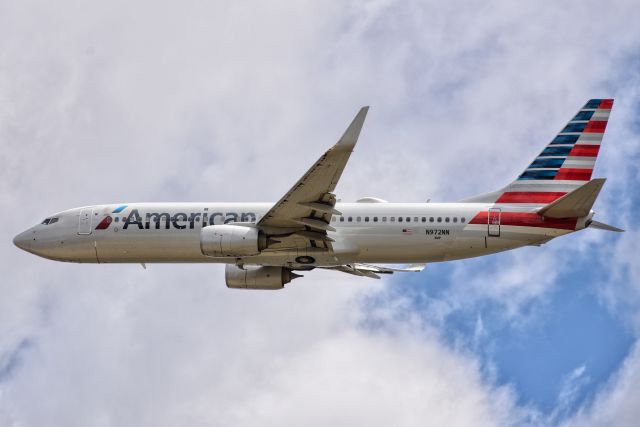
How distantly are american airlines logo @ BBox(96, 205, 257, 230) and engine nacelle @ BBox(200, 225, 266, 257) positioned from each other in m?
2.82

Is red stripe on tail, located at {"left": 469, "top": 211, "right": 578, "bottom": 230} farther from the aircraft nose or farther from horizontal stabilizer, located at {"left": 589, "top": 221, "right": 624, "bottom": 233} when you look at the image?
the aircraft nose

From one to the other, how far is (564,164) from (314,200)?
12204 millimetres

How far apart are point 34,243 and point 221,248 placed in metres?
10.8

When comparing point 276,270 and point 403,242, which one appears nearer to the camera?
point 403,242

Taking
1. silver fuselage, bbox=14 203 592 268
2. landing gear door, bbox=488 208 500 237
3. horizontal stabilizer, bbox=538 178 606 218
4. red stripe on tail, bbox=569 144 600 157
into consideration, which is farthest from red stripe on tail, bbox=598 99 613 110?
landing gear door, bbox=488 208 500 237

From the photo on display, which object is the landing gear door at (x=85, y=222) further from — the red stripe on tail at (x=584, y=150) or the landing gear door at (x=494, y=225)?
the red stripe on tail at (x=584, y=150)

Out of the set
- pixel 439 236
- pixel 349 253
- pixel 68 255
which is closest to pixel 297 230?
pixel 349 253

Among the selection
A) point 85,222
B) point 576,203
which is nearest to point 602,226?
point 576,203

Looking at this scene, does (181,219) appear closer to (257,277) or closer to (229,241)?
(229,241)

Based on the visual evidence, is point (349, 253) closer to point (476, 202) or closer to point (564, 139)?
point (476, 202)

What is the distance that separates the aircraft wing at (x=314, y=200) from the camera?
49453mm

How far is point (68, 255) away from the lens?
59.5m

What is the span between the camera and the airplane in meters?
54.5

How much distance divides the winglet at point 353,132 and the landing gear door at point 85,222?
49.5 feet
